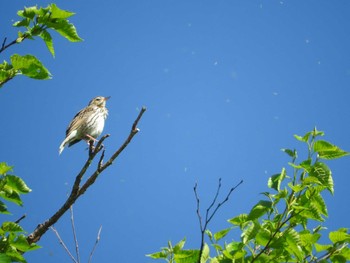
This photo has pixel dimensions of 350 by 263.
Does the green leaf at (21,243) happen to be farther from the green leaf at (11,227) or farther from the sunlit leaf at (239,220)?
the sunlit leaf at (239,220)

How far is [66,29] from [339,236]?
263cm

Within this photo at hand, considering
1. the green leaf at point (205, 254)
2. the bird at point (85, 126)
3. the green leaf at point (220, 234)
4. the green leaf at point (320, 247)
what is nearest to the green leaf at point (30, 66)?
the green leaf at point (205, 254)

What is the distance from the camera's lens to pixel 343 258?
289 centimetres

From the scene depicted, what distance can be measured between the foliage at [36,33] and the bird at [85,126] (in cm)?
649

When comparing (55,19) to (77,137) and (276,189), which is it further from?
(77,137)

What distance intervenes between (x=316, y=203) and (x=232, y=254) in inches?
29.7

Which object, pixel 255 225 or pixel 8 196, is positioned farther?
pixel 255 225

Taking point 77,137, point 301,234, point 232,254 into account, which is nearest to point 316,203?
point 301,234

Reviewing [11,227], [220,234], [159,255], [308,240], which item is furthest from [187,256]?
[11,227]

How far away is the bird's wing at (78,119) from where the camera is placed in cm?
961

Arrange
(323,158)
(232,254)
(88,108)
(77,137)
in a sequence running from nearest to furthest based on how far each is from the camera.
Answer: (232,254), (323,158), (77,137), (88,108)

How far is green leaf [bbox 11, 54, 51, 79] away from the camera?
8.73 feet

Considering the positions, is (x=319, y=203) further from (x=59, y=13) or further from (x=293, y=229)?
(x=59, y=13)

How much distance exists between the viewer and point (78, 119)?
980 centimetres
